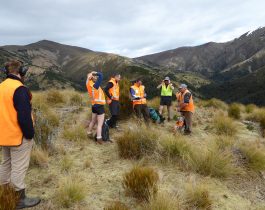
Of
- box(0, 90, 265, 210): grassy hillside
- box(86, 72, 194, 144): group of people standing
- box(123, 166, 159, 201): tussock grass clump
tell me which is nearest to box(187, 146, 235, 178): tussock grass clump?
box(0, 90, 265, 210): grassy hillside

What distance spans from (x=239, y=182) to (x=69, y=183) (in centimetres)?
354

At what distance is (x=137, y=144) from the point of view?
7141 millimetres

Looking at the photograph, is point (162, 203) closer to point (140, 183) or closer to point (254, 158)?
point (140, 183)

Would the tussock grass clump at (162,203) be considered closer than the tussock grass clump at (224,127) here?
Yes

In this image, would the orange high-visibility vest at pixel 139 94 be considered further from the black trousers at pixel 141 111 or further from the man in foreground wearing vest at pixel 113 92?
the man in foreground wearing vest at pixel 113 92

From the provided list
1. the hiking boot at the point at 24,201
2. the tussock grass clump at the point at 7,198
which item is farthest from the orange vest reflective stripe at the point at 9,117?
the hiking boot at the point at 24,201

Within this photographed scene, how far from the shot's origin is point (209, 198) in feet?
17.5

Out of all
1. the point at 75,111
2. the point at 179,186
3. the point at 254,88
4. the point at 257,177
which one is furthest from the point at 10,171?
the point at 254,88

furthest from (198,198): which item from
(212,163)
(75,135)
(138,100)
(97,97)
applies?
(138,100)

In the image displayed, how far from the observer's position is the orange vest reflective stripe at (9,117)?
418 centimetres

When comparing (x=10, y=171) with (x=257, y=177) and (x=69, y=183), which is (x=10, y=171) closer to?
(x=69, y=183)

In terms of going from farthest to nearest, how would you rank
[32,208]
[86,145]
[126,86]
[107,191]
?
[126,86] → [86,145] → [107,191] → [32,208]

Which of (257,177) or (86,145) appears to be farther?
(86,145)

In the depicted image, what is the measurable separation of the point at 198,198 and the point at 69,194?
7.06ft
